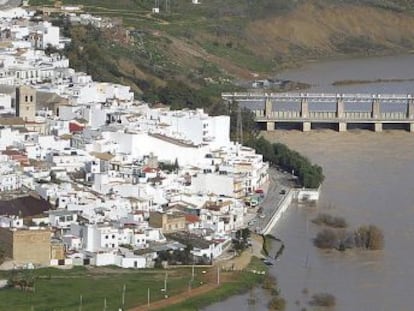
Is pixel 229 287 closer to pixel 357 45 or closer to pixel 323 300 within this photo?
pixel 323 300

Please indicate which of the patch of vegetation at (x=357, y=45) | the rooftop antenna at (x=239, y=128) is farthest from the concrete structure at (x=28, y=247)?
the patch of vegetation at (x=357, y=45)

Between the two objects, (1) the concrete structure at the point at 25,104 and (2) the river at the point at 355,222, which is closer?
(2) the river at the point at 355,222

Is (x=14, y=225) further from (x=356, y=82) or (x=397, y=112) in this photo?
(x=356, y=82)

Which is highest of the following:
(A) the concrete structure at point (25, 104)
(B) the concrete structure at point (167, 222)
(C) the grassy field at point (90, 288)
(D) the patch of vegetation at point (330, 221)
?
(A) the concrete structure at point (25, 104)

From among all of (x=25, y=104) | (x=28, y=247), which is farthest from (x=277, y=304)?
(x=25, y=104)

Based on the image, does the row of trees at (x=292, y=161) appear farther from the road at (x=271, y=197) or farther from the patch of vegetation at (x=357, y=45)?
the patch of vegetation at (x=357, y=45)

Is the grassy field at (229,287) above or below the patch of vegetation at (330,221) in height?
below

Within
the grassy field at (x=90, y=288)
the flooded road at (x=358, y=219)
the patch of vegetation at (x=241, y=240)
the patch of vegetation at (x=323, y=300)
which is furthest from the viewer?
the patch of vegetation at (x=241, y=240)
